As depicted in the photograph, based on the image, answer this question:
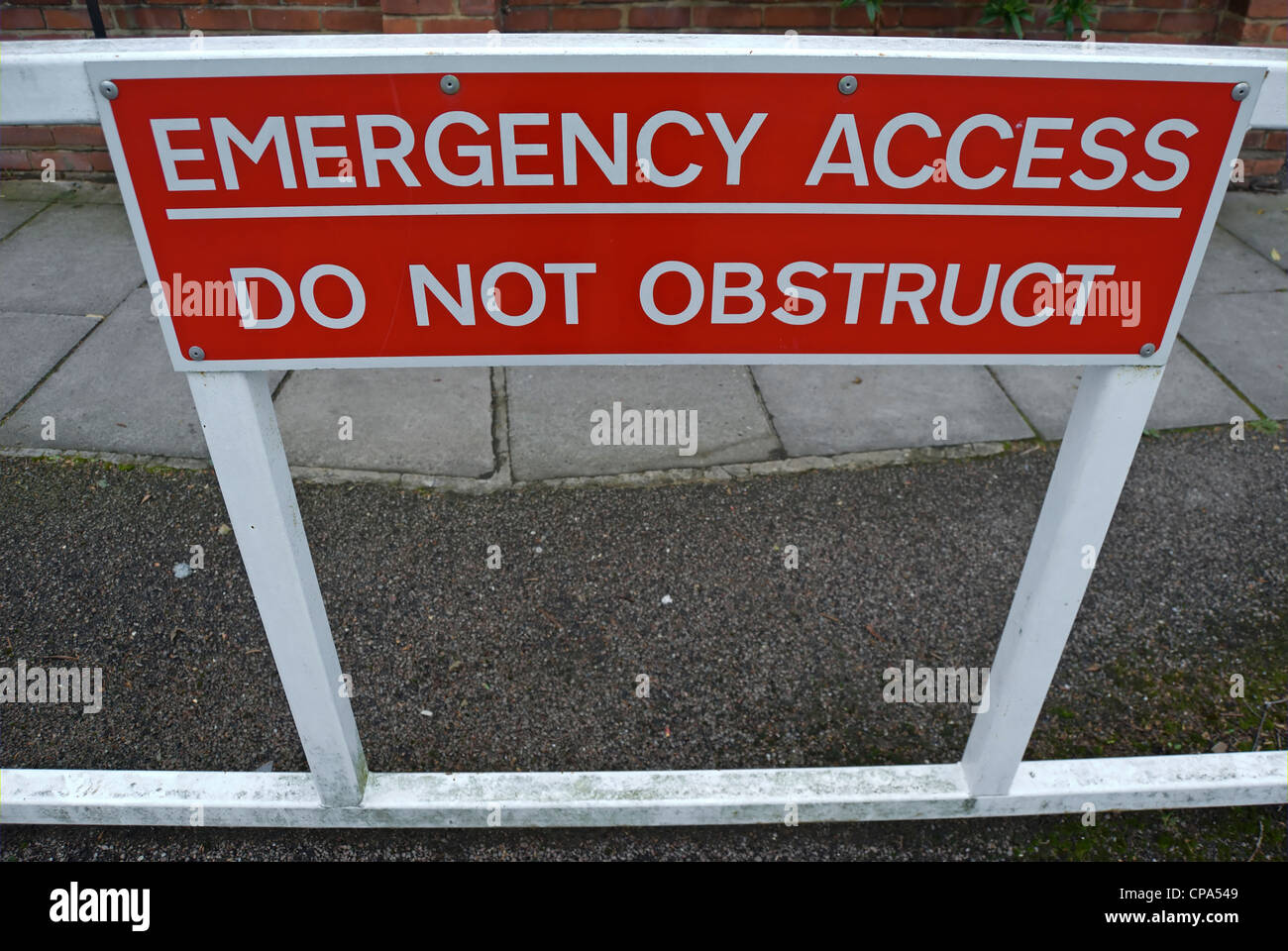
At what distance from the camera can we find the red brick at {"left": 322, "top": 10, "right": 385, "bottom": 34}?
4.74 meters

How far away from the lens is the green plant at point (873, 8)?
443cm

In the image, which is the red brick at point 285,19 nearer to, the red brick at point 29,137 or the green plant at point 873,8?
the red brick at point 29,137

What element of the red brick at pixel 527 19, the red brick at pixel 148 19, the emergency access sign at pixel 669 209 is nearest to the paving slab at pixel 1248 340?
the emergency access sign at pixel 669 209

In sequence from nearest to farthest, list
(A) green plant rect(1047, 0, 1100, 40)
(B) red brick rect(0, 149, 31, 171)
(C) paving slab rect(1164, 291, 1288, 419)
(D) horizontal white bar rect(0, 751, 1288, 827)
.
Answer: (D) horizontal white bar rect(0, 751, 1288, 827)
(C) paving slab rect(1164, 291, 1288, 419)
(A) green plant rect(1047, 0, 1100, 40)
(B) red brick rect(0, 149, 31, 171)

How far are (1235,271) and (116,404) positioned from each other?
503 cm

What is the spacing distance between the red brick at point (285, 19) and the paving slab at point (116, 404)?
1.95m

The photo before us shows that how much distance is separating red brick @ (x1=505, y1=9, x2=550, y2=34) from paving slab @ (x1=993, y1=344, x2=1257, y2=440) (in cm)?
286

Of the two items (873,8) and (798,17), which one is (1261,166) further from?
(798,17)

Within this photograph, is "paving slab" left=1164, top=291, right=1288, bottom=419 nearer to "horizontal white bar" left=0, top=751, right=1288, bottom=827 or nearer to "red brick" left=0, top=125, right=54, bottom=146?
"horizontal white bar" left=0, top=751, right=1288, bottom=827

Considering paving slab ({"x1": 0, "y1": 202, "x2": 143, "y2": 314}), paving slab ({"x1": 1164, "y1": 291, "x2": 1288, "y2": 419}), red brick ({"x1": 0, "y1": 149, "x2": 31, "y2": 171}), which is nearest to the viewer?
paving slab ({"x1": 1164, "y1": 291, "x2": 1288, "y2": 419})

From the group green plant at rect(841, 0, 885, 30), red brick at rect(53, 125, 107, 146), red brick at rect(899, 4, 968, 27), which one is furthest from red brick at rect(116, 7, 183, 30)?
red brick at rect(899, 4, 968, 27)

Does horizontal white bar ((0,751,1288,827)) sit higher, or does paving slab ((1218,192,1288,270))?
paving slab ((1218,192,1288,270))

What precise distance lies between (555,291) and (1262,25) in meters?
5.30

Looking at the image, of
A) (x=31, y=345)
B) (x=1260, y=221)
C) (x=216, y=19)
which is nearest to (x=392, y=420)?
(x=31, y=345)
